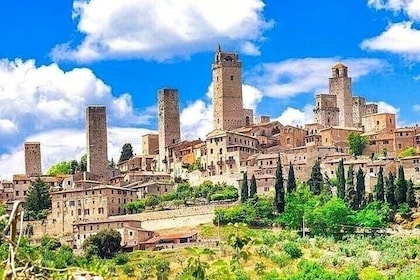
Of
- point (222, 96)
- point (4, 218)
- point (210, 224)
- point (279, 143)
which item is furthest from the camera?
point (222, 96)

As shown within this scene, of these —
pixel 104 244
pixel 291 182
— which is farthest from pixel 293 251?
pixel 104 244

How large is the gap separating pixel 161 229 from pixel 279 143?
13.7m

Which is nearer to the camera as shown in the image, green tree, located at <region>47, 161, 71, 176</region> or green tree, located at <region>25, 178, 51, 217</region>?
green tree, located at <region>25, 178, 51, 217</region>

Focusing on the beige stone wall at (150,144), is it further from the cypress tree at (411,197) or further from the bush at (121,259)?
the cypress tree at (411,197)

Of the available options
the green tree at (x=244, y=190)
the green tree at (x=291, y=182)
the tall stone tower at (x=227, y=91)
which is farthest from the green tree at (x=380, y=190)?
the tall stone tower at (x=227, y=91)

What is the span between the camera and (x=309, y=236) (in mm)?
43406

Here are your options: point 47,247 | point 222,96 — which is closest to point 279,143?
point 222,96

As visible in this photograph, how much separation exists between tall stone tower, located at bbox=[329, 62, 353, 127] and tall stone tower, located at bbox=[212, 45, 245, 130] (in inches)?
397

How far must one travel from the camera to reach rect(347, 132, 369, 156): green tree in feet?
179

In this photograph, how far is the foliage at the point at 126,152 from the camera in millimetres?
68856

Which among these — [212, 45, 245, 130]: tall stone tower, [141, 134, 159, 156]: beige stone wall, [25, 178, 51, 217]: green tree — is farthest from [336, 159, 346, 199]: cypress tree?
[141, 134, 159, 156]: beige stone wall

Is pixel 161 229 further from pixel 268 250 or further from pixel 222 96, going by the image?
pixel 222 96

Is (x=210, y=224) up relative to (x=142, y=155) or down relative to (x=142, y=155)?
down

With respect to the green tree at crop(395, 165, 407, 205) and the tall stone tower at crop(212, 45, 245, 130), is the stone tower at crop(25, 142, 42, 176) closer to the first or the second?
the tall stone tower at crop(212, 45, 245, 130)
